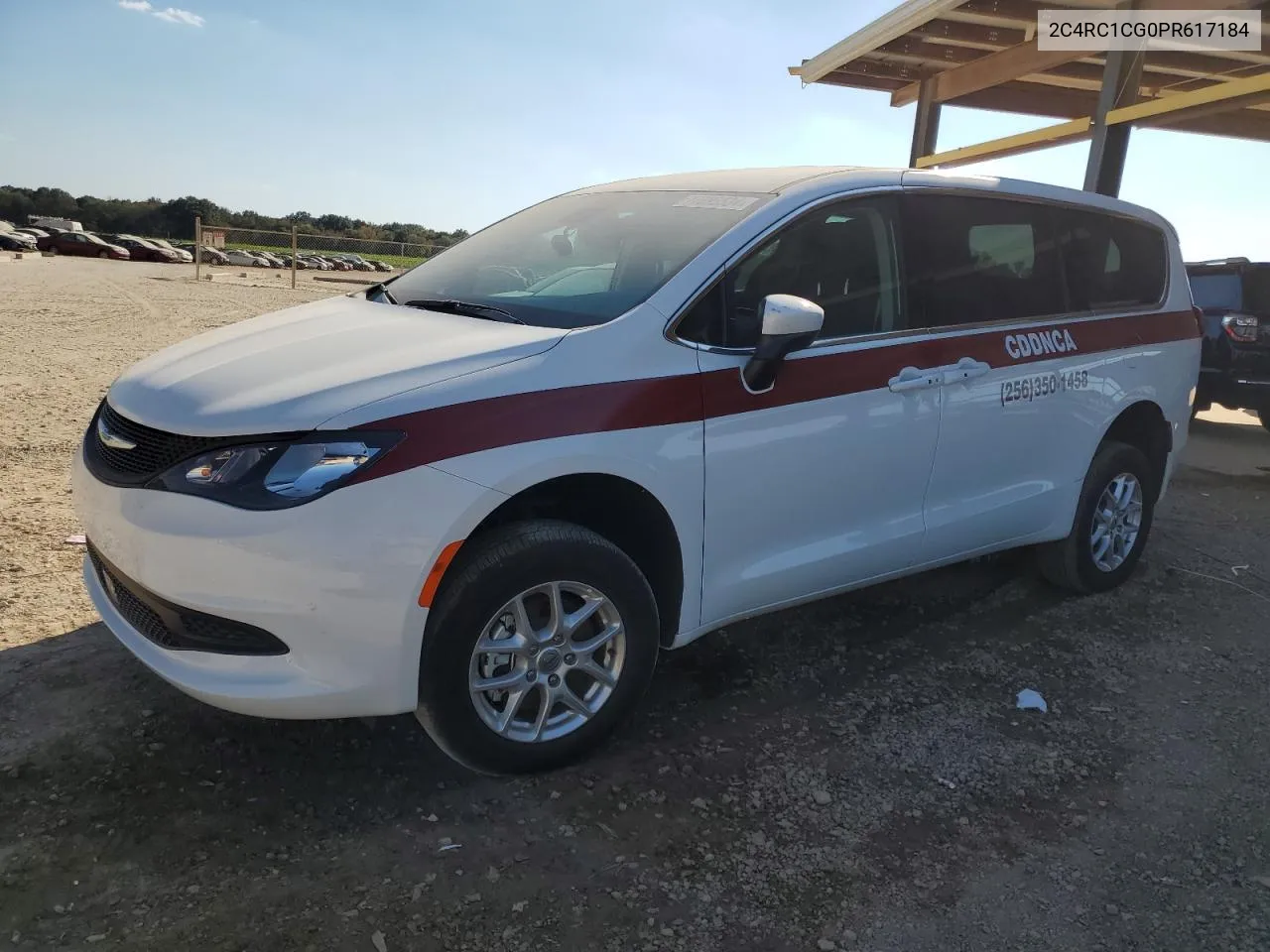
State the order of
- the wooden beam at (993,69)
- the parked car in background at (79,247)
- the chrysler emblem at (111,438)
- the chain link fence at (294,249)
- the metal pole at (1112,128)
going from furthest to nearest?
the parked car in background at (79,247) < the chain link fence at (294,249) < the wooden beam at (993,69) < the metal pole at (1112,128) < the chrysler emblem at (111,438)

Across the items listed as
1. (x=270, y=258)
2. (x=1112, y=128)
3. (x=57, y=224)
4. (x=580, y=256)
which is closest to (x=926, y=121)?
(x=1112, y=128)

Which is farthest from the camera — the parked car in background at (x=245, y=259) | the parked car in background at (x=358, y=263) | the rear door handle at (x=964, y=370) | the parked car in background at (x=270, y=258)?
the parked car in background at (x=358, y=263)

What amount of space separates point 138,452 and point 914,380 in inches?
98.4

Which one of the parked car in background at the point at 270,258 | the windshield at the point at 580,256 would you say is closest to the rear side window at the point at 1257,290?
the windshield at the point at 580,256

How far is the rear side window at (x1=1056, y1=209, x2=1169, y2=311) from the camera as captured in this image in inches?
166

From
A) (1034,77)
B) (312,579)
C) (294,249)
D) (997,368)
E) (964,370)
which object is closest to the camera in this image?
(312,579)

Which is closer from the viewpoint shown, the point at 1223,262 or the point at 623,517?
the point at 623,517

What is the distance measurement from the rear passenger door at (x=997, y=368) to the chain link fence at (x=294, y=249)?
1157 cm

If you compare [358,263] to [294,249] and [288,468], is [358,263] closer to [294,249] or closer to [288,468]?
[294,249]

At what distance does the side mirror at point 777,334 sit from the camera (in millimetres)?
2801

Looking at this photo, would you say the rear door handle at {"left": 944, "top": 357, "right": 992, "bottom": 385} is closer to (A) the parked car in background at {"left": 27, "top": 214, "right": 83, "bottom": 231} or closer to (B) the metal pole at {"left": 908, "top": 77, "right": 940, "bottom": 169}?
(B) the metal pole at {"left": 908, "top": 77, "right": 940, "bottom": 169}

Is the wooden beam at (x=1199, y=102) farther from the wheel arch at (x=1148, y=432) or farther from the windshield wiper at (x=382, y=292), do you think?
the windshield wiper at (x=382, y=292)

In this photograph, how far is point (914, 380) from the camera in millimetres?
3406

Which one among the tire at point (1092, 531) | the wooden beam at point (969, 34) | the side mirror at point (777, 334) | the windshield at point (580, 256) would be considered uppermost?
the wooden beam at point (969, 34)
